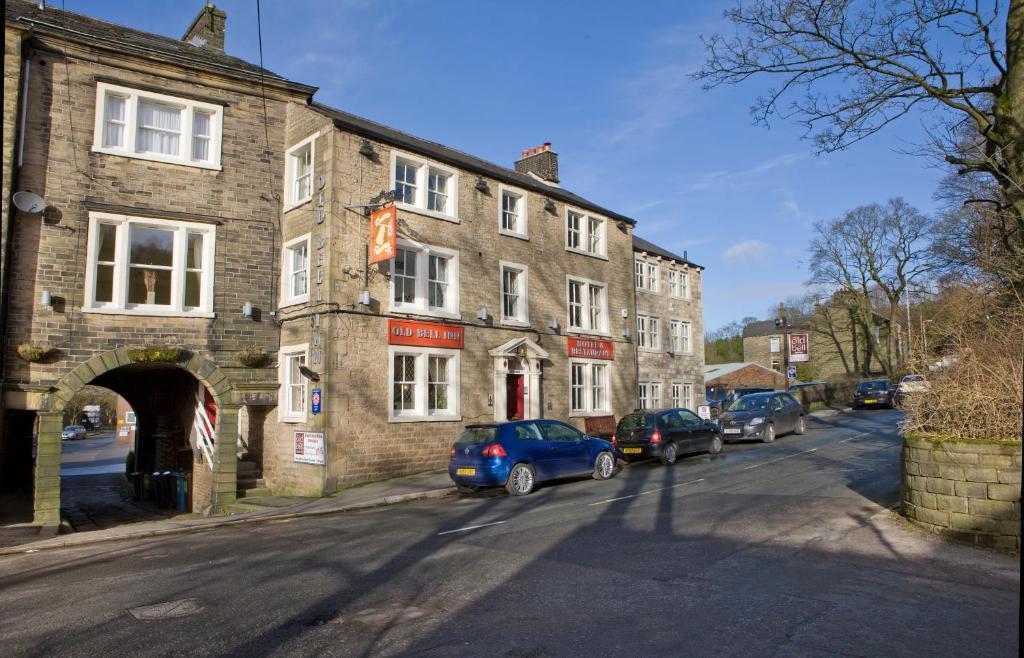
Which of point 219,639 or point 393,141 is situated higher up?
point 393,141

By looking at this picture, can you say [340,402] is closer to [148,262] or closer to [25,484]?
[148,262]

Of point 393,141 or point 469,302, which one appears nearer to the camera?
point 393,141

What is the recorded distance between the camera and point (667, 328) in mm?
31156

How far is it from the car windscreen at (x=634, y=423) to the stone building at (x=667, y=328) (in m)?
8.70

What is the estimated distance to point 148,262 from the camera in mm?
15922

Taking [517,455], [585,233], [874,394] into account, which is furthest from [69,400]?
[874,394]

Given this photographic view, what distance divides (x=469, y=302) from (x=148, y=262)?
8.10 m

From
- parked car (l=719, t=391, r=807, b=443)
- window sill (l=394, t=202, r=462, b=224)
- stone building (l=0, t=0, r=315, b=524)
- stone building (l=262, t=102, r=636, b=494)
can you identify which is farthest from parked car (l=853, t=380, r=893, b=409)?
stone building (l=0, t=0, r=315, b=524)

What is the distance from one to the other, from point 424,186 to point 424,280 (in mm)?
2648

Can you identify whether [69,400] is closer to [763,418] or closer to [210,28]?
[210,28]

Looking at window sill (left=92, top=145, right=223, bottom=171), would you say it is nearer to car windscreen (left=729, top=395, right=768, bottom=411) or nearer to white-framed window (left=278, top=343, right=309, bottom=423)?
white-framed window (left=278, top=343, right=309, bottom=423)

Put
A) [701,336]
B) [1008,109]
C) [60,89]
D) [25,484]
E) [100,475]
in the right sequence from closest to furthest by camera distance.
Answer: [1008,109] < [60,89] < [25,484] < [100,475] < [701,336]

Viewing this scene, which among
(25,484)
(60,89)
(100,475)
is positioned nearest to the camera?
(60,89)

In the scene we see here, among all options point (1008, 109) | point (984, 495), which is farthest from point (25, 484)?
point (1008, 109)
